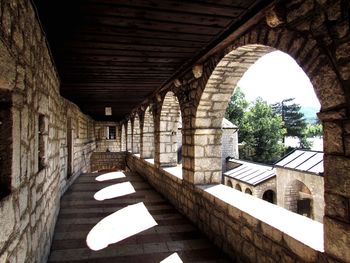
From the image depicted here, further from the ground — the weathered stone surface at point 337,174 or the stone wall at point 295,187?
the weathered stone surface at point 337,174

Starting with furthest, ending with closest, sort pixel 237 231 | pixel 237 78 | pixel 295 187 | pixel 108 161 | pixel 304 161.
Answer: pixel 108 161 → pixel 295 187 → pixel 304 161 → pixel 237 78 → pixel 237 231

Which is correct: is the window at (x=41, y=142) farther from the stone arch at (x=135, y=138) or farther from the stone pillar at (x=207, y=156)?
the stone arch at (x=135, y=138)

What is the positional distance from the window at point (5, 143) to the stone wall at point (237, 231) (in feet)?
6.33

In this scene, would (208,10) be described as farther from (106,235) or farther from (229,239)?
(106,235)

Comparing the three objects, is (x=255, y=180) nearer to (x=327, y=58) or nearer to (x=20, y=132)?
(x=327, y=58)

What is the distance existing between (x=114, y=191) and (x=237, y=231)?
160 inches

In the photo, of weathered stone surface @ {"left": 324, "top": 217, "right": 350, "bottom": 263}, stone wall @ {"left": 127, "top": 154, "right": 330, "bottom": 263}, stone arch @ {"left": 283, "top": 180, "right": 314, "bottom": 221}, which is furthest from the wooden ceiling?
stone arch @ {"left": 283, "top": 180, "right": 314, "bottom": 221}

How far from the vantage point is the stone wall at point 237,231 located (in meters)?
1.99

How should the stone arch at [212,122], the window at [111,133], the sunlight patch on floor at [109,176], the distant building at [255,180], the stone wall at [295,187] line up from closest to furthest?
Result: the stone arch at [212,122]
the sunlight patch on floor at [109,176]
the stone wall at [295,187]
the distant building at [255,180]
the window at [111,133]

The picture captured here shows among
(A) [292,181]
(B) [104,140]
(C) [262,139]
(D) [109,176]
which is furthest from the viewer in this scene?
(C) [262,139]

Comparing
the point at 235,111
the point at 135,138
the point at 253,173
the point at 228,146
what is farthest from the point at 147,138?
the point at 235,111

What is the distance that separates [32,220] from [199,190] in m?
2.17

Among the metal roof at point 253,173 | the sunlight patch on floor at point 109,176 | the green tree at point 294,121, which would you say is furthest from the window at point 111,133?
the green tree at point 294,121

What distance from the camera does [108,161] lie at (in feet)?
44.5
